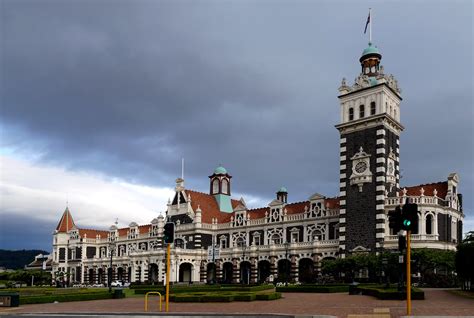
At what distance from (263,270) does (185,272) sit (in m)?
16.6

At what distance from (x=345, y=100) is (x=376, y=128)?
22.8ft

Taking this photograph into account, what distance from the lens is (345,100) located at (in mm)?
75312

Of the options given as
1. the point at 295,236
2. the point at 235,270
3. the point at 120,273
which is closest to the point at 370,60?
the point at 295,236

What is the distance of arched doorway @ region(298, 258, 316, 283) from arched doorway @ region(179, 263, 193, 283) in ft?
74.8

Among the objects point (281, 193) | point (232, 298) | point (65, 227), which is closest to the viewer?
point (232, 298)

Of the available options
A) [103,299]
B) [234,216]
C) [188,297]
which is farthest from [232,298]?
[234,216]

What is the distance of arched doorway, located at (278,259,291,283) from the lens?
79.2 m

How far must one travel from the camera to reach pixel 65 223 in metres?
133

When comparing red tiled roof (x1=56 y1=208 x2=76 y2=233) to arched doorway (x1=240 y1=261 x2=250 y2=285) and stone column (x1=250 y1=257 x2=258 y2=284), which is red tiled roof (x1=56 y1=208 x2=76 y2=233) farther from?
stone column (x1=250 y1=257 x2=258 y2=284)

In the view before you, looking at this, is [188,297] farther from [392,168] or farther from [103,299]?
[392,168]

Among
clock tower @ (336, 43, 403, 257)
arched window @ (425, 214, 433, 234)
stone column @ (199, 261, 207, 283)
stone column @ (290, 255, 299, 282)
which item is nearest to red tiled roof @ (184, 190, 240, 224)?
stone column @ (199, 261, 207, 283)

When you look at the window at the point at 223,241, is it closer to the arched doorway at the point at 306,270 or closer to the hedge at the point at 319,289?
Answer: the arched doorway at the point at 306,270

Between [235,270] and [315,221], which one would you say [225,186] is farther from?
[315,221]

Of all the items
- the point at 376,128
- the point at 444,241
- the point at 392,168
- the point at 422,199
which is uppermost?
the point at 376,128
